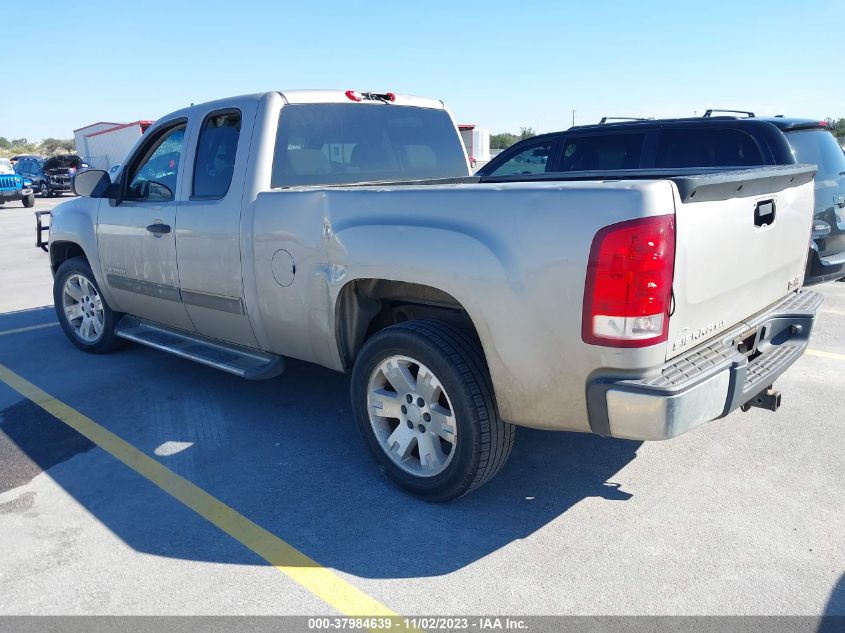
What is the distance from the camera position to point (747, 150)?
5977mm

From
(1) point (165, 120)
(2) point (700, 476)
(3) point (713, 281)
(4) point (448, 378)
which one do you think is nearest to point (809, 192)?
(3) point (713, 281)

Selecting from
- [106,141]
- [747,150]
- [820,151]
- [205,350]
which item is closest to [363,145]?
[205,350]

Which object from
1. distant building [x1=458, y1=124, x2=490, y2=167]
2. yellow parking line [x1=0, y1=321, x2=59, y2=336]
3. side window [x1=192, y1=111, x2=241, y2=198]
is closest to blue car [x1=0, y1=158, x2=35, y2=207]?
distant building [x1=458, y1=124, x2=490, y2=167]

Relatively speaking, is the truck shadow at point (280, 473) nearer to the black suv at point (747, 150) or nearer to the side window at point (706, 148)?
the black suv at point (747, 150)

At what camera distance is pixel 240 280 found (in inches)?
161

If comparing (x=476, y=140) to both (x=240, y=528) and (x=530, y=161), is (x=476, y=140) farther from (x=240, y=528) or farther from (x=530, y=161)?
(x=240, y=528)

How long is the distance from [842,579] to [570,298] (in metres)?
1.61

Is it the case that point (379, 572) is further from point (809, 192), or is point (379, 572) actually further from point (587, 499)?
point (809, 192)

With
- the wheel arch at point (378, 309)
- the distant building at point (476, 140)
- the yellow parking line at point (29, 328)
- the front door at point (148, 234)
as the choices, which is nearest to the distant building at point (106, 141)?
the distant building at point (476, 140)

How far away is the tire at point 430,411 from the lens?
3.07m

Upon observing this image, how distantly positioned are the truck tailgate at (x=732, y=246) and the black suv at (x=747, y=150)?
2397 millimetres

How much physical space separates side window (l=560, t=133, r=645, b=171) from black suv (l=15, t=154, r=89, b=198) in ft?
93.3

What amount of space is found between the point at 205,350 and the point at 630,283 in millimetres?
3119

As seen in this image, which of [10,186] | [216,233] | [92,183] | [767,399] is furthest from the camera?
[10,186]
